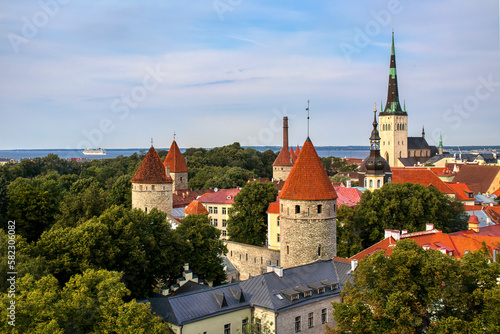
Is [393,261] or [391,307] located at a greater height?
[393,261]

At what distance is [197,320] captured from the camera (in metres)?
20.5

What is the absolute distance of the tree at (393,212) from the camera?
118ft

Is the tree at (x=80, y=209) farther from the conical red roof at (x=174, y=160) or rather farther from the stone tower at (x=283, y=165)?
the stone tower at (x=283, y=165)

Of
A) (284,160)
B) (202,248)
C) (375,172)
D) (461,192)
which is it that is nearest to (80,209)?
(202,248)

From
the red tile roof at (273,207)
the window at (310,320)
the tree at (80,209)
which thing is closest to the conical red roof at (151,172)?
the tree at (80,209)

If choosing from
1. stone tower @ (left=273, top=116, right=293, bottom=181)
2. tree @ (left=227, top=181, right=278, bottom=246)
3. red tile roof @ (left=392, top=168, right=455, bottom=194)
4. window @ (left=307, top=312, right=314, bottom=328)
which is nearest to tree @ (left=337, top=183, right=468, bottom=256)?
tree @ (left=227, top=181, right=278, bottom=246)

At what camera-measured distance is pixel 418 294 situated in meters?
18.3

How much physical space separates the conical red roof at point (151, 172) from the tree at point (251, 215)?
655 cm

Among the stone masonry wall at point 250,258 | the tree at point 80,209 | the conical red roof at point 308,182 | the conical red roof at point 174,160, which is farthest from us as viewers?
the conical red roof at point 174,160

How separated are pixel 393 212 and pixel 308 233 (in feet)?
38.9

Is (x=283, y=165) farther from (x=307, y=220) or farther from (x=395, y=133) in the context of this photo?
(x=395, y=133)

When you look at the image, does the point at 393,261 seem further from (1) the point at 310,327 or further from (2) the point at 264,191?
(2) the point at 264,191

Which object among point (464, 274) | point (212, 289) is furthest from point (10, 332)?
point (464, 274)

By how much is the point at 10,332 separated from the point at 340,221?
24838 millimetres
